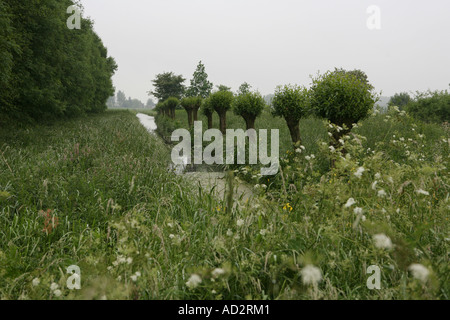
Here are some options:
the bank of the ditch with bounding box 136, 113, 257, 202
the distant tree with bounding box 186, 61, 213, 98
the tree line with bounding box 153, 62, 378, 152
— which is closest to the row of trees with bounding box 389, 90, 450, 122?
the tree line with bounding box 153, 62, 378, 152

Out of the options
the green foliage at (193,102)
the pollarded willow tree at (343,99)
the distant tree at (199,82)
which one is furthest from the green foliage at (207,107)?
the distant tree at (199,82)

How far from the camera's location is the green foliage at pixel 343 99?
6.68 metres

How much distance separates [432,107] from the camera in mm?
15109

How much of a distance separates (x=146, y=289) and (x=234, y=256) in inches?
31.8

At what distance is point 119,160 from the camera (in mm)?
6020

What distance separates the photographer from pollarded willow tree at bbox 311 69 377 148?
6.68 metres

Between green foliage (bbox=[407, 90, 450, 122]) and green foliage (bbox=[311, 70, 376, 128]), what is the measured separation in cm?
1070

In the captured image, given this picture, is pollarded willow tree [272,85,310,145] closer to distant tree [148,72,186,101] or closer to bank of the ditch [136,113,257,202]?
bank of the ditch [136,113,257,202]

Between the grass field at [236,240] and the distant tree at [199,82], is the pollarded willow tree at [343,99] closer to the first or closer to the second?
the grass field at [236,240]

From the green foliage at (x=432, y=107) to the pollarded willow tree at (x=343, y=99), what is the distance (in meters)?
10.7

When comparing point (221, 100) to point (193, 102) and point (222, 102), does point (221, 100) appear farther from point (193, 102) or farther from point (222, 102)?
point (193, 102)

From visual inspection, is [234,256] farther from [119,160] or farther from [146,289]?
[119,160]
